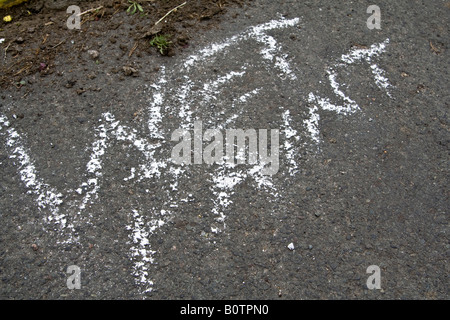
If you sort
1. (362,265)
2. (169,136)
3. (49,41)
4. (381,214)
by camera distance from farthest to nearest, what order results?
(49,41), (169,136), (381,214), (362,265)

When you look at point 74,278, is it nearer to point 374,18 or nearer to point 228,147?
point 228,147

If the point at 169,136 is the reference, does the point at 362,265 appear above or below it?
below

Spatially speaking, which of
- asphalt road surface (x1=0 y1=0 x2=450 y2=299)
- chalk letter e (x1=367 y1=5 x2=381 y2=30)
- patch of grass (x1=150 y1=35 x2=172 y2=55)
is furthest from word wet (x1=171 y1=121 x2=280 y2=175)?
chalk letter e (x1=367 y1=5 x2=381 y2=30)

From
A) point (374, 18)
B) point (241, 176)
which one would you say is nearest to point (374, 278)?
point (241, 176)

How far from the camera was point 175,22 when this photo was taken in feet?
11.1

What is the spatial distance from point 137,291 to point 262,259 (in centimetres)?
70

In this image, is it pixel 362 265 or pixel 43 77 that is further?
pixel 43 77

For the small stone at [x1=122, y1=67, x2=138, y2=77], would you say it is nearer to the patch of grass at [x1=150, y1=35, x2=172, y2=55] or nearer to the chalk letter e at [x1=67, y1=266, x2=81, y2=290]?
the patch of grass at [x1=150, y1=35, x2=172, y2=55]

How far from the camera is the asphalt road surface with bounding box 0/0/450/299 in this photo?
2.21m

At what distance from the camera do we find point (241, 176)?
101 inches

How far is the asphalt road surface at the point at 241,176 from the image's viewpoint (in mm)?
2209

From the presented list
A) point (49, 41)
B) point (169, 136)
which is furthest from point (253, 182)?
point (49, 41)

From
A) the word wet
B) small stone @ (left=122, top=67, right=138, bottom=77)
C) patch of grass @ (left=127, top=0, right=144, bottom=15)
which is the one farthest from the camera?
patch of grass @ (left=127, top=0, right=144, bottom=15)
